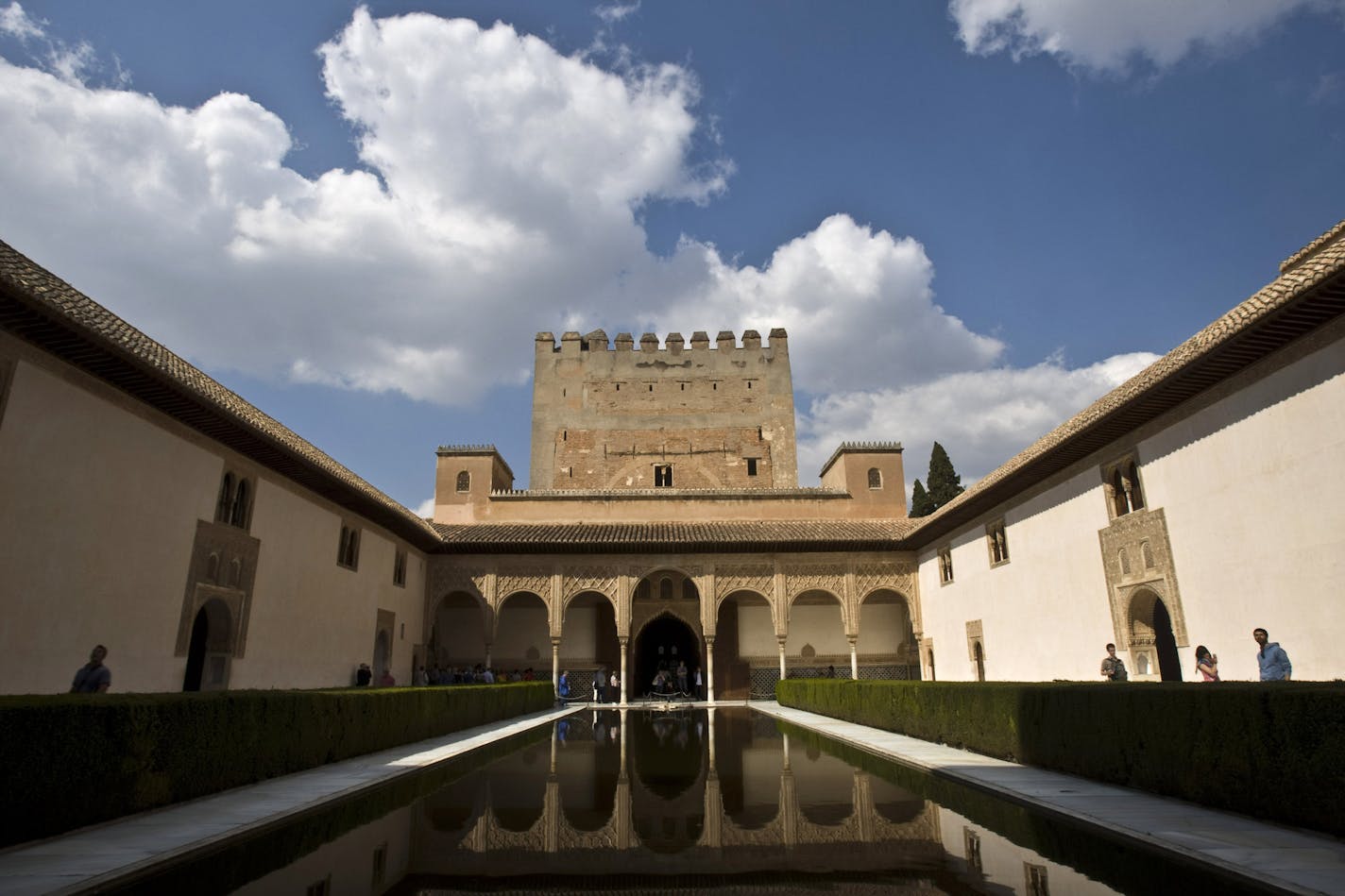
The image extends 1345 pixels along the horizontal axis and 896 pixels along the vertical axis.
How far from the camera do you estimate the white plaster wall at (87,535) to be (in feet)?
26.9

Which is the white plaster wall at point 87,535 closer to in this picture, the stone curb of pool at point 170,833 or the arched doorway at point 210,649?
the arched doorway at point 210,649

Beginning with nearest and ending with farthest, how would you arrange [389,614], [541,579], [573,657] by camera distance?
[389,614], [541,579], [573,657]

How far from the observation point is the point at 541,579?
22.2 m

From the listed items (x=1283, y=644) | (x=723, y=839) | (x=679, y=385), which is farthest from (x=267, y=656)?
(x=679, y=385)

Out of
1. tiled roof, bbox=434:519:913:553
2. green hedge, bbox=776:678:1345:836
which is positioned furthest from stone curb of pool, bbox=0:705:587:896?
tiled roof, bbox=434:519:913:553

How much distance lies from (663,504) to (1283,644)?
18672 millimetres

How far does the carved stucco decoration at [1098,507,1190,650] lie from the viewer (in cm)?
1115

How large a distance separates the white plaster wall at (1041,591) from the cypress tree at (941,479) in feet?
64.5

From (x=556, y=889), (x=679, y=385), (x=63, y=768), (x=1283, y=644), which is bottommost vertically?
(x=556, y=889)

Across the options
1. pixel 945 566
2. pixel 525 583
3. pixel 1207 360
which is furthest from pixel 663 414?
pixel 1207 360

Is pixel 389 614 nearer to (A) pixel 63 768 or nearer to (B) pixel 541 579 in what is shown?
(B) pixel 541 579

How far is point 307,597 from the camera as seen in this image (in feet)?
48.2

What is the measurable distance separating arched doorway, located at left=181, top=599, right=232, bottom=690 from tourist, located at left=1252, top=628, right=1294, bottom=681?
1287cm

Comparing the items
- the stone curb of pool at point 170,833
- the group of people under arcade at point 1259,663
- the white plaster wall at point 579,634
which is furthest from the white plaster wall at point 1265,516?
the white plaster wall at point 579,634
